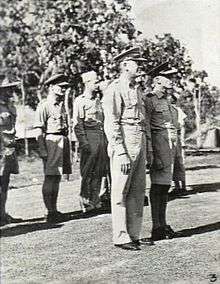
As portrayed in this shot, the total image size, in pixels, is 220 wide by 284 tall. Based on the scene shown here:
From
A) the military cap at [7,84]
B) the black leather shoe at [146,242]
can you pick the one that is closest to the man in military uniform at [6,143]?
the military cap at [7,84]

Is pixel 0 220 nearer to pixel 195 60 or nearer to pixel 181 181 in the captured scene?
pixel 181 181

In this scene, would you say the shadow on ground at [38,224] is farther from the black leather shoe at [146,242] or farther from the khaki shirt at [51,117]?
the khaki shirt at [51,117]

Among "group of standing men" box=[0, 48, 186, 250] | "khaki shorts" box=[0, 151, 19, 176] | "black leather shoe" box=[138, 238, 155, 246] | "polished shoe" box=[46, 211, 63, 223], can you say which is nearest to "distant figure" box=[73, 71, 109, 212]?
"group of standing men" box=[0, 48, 186, 250]

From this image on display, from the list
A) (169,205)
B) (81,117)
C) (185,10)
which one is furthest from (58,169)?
(185,10)

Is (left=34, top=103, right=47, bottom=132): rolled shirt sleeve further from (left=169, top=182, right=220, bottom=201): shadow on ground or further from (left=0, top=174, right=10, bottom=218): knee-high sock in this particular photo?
(left=169, top=182, right=220, bottom=201): shadow on ground

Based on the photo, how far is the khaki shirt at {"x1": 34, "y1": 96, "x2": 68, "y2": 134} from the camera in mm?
2277

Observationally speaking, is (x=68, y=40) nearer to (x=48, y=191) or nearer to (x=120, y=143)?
(x=120, y=143)

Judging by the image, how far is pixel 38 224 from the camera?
84.3 inches

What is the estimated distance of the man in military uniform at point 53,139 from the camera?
214 centimetres

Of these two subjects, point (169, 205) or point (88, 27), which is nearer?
point (88, 27)

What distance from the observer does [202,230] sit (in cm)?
232

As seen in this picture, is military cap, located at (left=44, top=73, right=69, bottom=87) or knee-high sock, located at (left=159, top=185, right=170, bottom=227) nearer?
military cap, located at (left=44, top=73, right=69, bottom=87)

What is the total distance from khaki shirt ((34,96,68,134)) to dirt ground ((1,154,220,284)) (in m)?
0.18

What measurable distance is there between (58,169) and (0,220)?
373 mm
